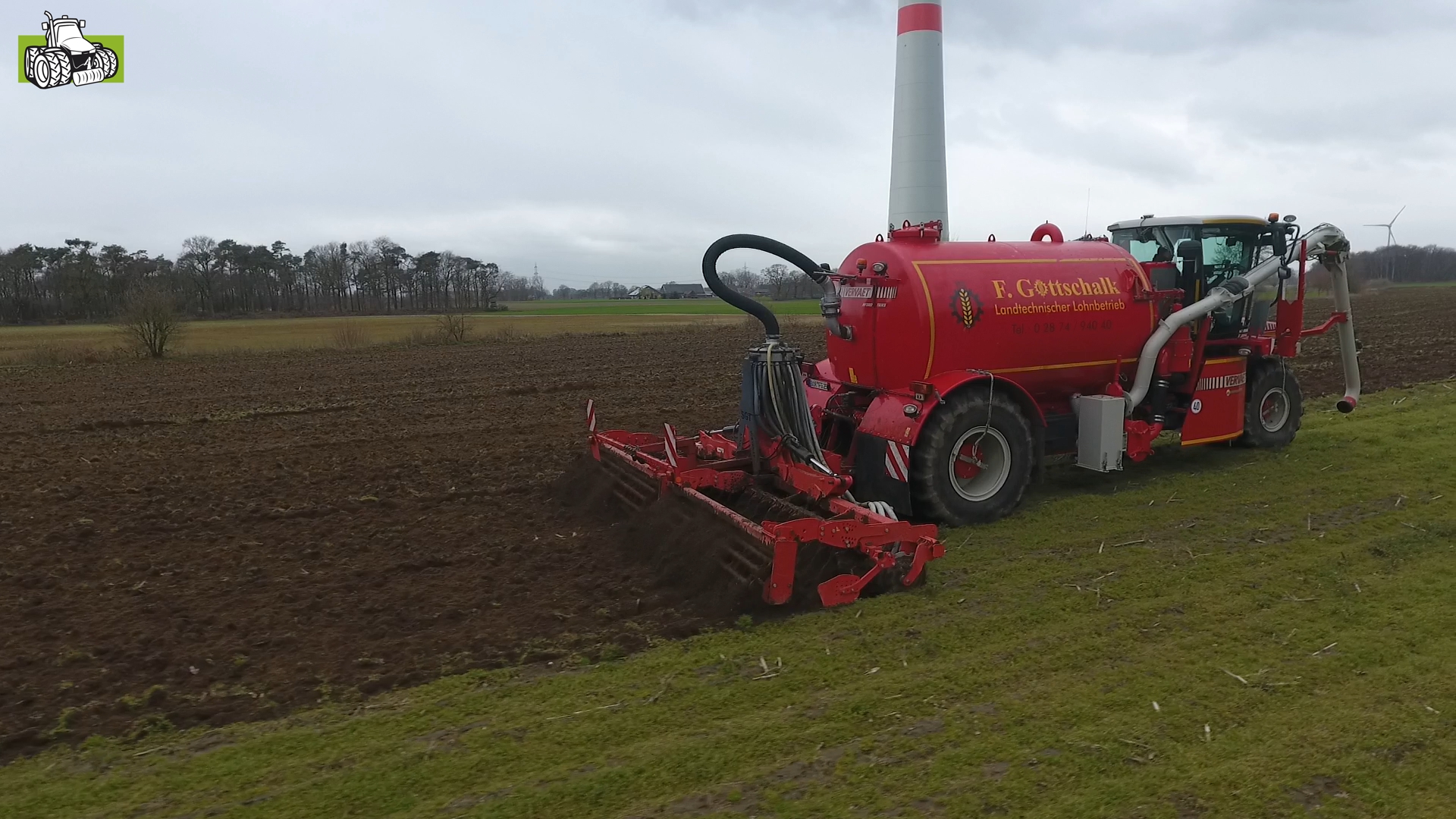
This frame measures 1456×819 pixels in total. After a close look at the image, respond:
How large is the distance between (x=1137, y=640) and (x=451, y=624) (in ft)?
11.9

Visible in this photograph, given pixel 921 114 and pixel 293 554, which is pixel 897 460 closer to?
pixel 293 554

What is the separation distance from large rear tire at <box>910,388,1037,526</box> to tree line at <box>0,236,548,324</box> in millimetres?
55559

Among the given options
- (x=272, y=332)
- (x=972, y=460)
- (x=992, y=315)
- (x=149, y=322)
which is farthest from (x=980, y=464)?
(x=272, y=332)

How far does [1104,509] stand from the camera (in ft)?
23.0

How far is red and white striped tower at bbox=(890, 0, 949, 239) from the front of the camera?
15.0 metres

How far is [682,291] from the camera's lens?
105 m

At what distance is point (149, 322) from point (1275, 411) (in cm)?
2614

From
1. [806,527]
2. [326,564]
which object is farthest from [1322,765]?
[326,564]

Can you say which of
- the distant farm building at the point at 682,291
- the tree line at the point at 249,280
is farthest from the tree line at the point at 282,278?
the distant farm building at the point at 682,291

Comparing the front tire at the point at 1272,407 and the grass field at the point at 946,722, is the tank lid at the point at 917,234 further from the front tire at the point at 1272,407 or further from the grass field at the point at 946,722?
the front tire at the point at 1272,407

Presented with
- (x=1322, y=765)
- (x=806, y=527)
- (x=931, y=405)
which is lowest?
(x=1322, y=765)

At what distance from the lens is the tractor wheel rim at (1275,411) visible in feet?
29.3

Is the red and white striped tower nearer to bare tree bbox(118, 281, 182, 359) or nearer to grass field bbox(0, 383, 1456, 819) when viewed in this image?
grass field bbox(0, 383, 1456, 819)

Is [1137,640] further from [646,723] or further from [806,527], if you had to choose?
[646,723]
